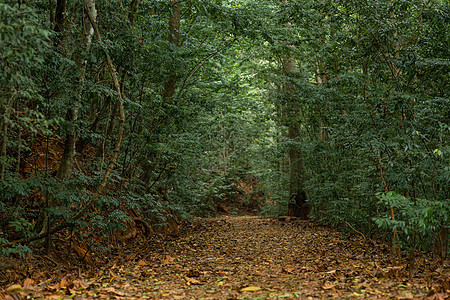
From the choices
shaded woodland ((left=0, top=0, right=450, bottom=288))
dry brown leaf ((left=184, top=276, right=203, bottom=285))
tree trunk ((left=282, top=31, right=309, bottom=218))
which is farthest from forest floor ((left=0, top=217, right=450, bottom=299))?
tree trunk ((left=282, top=31, right=309, bottom=218))

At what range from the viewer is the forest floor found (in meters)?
3.65

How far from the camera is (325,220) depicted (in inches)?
441

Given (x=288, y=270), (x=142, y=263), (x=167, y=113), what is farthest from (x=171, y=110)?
(x=288, y=270)

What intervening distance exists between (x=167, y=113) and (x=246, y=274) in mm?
4916

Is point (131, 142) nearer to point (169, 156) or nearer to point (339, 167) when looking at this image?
point (169, 156)

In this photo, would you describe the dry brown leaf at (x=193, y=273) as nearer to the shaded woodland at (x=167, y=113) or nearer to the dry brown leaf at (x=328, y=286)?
the shaded woodland at (x=167, y=113)

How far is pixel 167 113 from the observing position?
885 centimetres

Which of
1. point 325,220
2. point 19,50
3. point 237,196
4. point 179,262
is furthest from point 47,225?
point 237,196

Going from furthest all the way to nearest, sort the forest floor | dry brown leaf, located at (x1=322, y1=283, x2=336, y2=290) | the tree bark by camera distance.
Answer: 1. the tree bark
2. dry brown leaf, located at (x1=322, y1=283, x2=336, y2=290)
3. the forest floor

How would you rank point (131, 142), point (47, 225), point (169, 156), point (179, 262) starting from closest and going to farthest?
point (47, 225) → point (179, 262) → point (131, 142) → point (169, 156)

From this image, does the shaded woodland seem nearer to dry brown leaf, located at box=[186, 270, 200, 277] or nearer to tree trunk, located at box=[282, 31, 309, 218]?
tree trunk, located at box=[282, 31, 309, 218]

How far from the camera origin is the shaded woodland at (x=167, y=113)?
444 cm

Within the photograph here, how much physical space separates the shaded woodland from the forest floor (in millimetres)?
417

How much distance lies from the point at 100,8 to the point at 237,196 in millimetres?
19388
